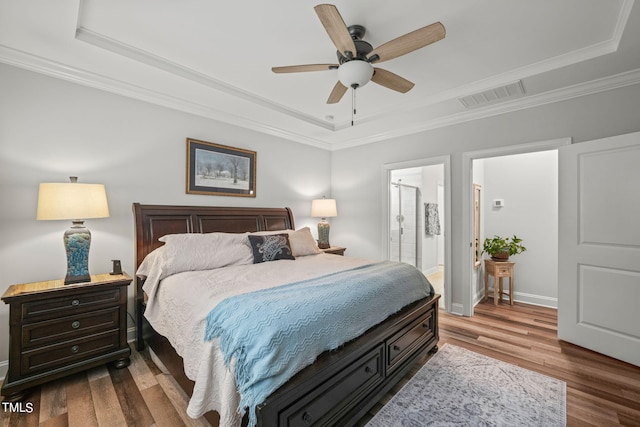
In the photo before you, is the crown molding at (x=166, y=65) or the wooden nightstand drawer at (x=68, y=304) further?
A: the crown molding at (x=166, y=65)

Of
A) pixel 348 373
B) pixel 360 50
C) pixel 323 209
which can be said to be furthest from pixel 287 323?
pixel 323 209

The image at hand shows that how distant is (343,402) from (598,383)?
212cm

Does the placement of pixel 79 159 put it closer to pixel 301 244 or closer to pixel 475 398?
pixel 301 244

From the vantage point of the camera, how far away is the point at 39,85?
2.41 meters

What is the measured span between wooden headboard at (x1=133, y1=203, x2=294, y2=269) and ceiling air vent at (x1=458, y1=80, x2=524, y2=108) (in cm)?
278

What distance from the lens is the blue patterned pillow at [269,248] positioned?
292 centimetres

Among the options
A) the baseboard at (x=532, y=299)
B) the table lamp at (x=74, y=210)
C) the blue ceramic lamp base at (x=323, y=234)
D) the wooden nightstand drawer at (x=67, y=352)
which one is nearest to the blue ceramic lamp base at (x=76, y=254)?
the table lamp at (x=74, y=210)

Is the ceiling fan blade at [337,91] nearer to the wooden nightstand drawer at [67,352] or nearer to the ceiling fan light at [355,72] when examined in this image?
the ceiling fan light at [355,72]

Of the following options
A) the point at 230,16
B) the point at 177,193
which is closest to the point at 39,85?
the point at 177,193

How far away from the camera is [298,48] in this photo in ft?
7.63

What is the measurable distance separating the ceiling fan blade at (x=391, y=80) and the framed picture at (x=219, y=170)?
2.18 metres

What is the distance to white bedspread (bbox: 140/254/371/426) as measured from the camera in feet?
4.66

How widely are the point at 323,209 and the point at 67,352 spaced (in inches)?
130

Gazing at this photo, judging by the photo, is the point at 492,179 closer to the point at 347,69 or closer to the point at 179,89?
the point at 347,69
